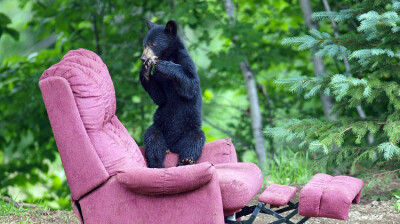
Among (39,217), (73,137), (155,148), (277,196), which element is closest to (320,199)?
(277,196)

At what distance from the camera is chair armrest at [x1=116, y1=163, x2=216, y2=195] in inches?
98.0

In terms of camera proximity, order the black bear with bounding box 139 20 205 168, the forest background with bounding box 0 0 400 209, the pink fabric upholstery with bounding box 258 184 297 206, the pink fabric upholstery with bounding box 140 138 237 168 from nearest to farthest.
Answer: the pink fabric upholstery with bounding box 258 184 297 206, the black bear with bounding box 139 20 205 168, the pink fabric upholstery with bounding box 140 138 237 168, the forest background with bounding box 0 0 400 209

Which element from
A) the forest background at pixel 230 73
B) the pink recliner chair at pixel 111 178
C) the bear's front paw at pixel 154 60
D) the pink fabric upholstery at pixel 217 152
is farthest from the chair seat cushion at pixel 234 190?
the forest background at pixel 230 73

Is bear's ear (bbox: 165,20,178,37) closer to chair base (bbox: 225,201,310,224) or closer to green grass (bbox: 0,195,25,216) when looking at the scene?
chair base (bbox: 225,201,310,224)

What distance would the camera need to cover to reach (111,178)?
2635mm

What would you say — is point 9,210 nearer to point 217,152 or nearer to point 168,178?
point 217,152

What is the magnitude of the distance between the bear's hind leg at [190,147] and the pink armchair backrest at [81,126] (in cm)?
41

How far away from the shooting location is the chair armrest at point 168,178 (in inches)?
98.0

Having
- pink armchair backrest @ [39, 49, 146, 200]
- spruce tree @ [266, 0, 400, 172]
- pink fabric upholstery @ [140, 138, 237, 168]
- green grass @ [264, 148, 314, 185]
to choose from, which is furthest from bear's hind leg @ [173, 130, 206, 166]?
green grass @ [264, 148, 314, 185]

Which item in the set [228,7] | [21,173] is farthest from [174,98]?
[21,173]

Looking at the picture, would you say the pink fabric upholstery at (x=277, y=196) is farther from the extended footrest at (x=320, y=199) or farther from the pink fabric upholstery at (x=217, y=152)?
the pink fabric upholstery at (x=217, y=152)

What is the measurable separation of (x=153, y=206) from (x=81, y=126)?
1.84ft

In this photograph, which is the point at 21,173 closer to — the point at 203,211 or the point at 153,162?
the point at 153,162

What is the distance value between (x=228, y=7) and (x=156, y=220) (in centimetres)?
394
